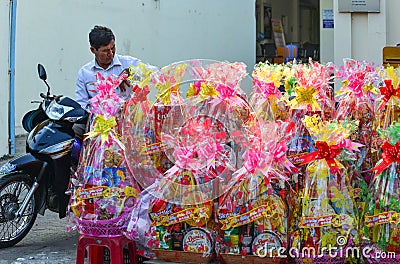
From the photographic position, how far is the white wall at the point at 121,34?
9477 millimetres

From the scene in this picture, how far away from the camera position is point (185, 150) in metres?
3.65

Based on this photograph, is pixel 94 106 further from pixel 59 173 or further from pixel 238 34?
pixel 238 34

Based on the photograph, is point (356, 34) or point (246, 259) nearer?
Result: point (246, 259)

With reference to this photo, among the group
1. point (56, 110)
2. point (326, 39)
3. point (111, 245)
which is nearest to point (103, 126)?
point (111, 245)

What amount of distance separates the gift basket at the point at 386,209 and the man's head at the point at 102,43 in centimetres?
223

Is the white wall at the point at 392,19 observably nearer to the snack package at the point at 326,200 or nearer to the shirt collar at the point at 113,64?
the shirt collar at the point at 113,64

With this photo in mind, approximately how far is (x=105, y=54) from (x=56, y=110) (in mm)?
538

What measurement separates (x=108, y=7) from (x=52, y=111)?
668 cm

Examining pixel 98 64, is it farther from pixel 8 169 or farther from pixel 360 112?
pixel 360 112

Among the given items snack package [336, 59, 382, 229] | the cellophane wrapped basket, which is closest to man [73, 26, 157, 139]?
the cellophane wrapped basket

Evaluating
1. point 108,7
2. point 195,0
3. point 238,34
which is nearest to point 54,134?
point 108,7

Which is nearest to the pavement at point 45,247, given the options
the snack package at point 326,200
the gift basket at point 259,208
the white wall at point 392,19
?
the gift basket at point 259,208

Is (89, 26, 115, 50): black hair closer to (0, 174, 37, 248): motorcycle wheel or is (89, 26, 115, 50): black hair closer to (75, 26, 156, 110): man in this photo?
(75, 26, 156, 110): man

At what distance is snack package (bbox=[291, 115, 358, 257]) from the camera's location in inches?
133
